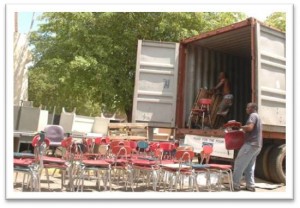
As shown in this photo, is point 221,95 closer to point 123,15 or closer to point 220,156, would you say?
point 220,156

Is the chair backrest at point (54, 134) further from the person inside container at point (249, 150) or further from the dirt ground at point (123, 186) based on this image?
the person inside container at point (249, 150)

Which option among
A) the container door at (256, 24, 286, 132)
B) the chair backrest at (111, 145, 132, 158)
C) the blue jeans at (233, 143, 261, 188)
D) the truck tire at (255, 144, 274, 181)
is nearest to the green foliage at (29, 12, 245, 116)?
the container door at (256, 24, 286, 132)

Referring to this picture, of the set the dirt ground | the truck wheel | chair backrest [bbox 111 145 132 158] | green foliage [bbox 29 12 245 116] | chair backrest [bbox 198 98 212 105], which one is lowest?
the dirt ground

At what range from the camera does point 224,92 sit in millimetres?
10578

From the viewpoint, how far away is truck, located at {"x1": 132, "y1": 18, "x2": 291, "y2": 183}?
8156 millimetres

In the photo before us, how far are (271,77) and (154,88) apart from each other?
9.13 ft

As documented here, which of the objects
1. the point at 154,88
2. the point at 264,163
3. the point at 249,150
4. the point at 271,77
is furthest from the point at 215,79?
the point at 249,150

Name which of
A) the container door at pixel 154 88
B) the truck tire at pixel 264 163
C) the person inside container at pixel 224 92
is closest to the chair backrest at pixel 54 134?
the container door at pixel 154 88

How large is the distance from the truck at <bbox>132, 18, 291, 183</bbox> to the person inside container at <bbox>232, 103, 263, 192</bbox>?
515mm

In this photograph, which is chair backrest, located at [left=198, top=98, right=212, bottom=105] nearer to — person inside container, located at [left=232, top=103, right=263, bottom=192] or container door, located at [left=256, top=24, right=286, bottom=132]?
container door, located at [left=256, top=24, right=286, bottom=132]

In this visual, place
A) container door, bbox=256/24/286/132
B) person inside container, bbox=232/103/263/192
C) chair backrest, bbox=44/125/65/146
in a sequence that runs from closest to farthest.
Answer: person inside container, bbox=232/103/263/192 < container door, bbox=256/24/286/132 < chair backrest, bbox=44/125/65/146

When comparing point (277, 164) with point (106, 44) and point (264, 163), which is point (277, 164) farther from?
point (106, 44)

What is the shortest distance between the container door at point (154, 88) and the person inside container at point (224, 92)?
4.19ft

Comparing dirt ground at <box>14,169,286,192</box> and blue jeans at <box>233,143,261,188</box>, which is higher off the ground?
blue jeans at <box>233,143,261,188</box>
